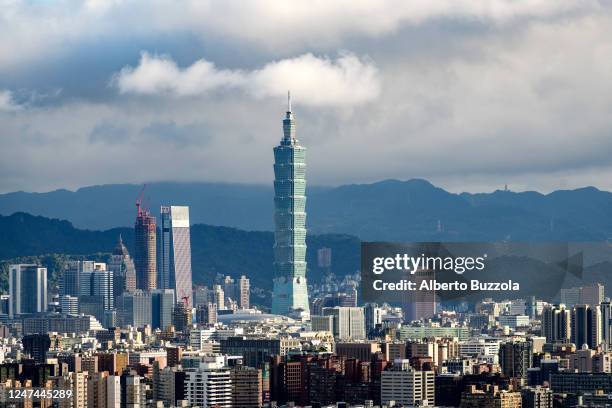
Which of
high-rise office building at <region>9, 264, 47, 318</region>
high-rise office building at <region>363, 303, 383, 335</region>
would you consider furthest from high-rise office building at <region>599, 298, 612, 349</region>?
high-rise office building at <region>9, 264, 47, 318</region>

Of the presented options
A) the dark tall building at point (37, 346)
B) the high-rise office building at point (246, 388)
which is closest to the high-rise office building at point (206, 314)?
the dark tall building at point (37, 346)

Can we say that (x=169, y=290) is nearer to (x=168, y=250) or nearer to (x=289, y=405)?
(x=168, y=250)

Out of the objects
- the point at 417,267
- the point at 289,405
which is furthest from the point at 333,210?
the point at 417,267

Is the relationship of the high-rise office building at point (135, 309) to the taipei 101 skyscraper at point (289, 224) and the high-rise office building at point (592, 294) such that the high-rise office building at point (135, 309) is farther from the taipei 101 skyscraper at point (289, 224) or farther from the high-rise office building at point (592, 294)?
the high-rise office building at point (592, 294)

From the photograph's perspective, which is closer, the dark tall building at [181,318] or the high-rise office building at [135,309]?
the dark tall building at [181,318]

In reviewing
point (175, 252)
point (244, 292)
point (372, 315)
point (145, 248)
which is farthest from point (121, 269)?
point (372, 315)

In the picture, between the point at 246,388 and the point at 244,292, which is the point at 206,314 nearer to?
the point at 244,292
